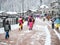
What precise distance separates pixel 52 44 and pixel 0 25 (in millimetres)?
13957

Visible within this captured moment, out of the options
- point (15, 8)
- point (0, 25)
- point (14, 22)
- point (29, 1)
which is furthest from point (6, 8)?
point (0, 25)

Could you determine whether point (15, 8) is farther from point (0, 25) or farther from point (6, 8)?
point (0, 25)

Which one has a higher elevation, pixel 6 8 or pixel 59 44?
pixel 59 44

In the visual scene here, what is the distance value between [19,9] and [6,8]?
16.5 m

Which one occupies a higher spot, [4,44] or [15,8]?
[4,44]

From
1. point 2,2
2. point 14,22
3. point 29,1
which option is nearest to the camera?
point 14,22

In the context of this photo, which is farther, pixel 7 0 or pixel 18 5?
pixel 18 5

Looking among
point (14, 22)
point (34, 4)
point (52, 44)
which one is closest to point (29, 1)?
point (34, 4)

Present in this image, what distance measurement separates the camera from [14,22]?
37812mm

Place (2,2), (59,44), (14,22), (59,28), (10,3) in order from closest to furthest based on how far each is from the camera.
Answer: (59,44) → (59,28) → (14,22) → (2,2) → (10,3)

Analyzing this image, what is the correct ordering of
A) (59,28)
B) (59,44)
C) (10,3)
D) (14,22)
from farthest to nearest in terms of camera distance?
(10,3) < (14,22) < (59,28) < (59,44)

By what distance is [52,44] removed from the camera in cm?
1403

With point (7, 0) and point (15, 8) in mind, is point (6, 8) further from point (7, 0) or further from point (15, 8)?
point (15, 8)

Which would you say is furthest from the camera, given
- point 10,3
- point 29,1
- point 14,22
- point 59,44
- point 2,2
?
point 29,1
